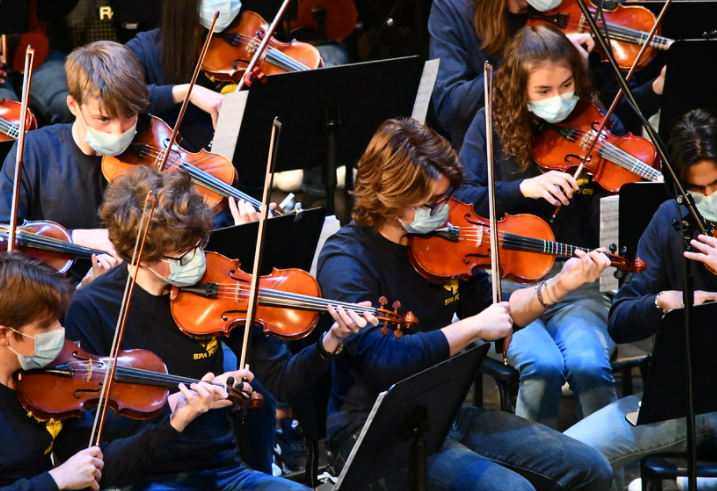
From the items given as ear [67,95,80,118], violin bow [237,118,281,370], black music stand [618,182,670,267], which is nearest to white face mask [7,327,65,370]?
violin bow [237,118,281,370]

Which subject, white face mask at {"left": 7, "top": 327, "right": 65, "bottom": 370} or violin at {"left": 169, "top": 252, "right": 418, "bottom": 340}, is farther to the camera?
violin at {"left": 169, "top": 252, "right": 418, "bottom": 340}

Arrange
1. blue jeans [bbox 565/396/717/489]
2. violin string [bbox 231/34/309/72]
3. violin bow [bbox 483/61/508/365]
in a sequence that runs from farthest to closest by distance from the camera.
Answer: violin string [bbox 231/34/309/72] → blue jeans [bbox 565/396/717/489] → violin bow [bbox 483/61/508/365]

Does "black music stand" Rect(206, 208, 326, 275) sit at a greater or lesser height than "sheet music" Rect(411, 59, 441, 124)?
lesser

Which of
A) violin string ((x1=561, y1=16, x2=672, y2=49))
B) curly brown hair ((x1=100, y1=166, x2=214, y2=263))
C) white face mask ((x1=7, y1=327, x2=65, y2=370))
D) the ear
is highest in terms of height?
violin string ((x1=561, y1=16, x2=672, y2=49))

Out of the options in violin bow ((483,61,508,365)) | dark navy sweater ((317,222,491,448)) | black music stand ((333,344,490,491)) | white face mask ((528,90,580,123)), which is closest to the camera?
black music stand ((333,344,490,491))

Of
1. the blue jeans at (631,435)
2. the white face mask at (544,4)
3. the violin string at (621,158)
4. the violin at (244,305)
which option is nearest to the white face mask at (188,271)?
the violin at (244,305)

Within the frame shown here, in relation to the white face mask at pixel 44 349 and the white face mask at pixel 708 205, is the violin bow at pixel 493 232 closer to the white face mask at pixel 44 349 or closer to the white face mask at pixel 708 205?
the white face mask at pixel 708 205

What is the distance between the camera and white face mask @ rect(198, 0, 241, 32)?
360cm

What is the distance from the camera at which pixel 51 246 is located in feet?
9.51

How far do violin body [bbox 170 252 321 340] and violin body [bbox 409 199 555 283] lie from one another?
13.5 inches

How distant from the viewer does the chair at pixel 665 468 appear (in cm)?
273

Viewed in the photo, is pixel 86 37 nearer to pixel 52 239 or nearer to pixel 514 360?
pixel 52 239

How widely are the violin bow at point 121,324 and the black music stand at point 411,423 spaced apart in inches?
21.3

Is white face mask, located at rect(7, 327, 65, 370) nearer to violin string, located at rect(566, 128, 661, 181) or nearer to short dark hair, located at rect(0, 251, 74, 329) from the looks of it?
short dark hair, located at rect(0, 251, 74, 329)
